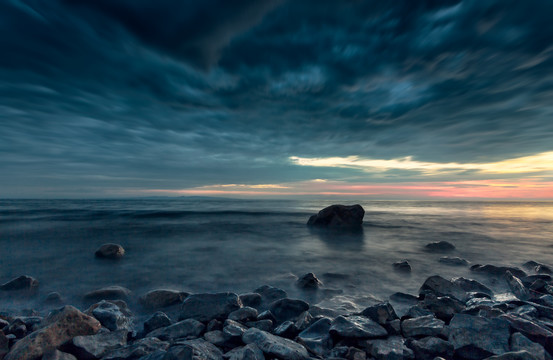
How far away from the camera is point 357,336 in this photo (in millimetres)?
3295

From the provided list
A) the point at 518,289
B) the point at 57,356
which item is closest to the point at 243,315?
the point at 57,356

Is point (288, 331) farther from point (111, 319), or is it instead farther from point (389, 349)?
point (111, 319)

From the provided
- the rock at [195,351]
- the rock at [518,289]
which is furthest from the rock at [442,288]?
the rock at [195,351]

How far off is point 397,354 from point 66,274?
8840 mm

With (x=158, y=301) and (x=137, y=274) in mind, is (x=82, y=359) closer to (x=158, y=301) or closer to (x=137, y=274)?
(x=158, y=301)

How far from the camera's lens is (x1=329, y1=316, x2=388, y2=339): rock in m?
3.31

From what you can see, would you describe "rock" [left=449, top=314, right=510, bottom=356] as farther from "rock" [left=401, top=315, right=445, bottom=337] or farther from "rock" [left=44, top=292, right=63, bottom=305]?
"rock" [left=44, top=292, right=63, bottom=305]

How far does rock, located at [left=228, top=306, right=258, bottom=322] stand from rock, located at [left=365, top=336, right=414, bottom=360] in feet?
5.86

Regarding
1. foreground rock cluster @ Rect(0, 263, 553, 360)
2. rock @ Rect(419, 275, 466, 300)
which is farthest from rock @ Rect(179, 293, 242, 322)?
rock @ Rect(419, 275, 466, 300)

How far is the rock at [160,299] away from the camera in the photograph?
5.11 m

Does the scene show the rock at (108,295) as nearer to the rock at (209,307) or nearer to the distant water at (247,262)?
the distant water at (247,262)

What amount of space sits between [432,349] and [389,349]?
1.66ft

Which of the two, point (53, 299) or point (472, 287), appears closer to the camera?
point (53, 299)

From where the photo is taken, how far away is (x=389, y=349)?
307cm
